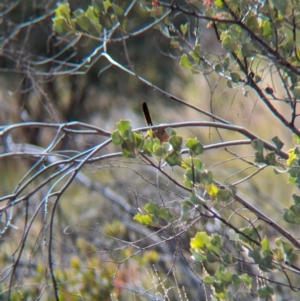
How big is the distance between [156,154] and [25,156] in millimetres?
878

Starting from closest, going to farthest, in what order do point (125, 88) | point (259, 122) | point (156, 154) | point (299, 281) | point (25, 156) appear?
1. point (156, 154)
2. point (25, 156)
3. point (299, 281)
4. point (259, 122)
5. point (125, 88)

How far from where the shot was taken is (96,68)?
715 cm

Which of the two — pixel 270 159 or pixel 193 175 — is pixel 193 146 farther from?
pixel 270 159

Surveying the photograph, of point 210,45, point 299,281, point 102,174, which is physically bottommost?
point 299,281

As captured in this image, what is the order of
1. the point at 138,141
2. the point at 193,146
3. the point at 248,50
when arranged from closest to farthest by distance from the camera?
the point at 193,146 → the point at 138,141 → the point at 248,50

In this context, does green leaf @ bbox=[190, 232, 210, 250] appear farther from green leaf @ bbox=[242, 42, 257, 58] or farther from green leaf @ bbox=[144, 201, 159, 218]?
green leaf @ bbox=[242, 42, 257, 58]

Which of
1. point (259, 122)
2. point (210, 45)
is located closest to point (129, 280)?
point (210, 45)

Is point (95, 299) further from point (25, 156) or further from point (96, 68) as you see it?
point (96, 68)

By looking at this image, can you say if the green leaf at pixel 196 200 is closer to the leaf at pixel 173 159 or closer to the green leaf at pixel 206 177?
the green leaf at pixel 206 177

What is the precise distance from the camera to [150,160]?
2436 mm

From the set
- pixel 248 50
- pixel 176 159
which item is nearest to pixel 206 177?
pixel 176 159

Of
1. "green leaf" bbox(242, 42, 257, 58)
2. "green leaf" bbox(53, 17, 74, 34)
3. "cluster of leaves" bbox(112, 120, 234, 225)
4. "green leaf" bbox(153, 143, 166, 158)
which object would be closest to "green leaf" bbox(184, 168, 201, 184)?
"cluster of leaves" bbox(112, 120, 234, 225)

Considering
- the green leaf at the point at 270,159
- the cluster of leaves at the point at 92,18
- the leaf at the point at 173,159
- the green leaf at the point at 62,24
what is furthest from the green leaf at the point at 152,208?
the green leaf at the point at 62,24

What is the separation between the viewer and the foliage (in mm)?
2207
